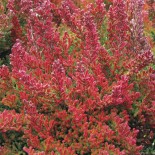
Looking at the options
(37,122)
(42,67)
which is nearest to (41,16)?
(42,67)

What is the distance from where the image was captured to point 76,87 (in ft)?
8.86

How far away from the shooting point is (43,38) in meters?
2.98

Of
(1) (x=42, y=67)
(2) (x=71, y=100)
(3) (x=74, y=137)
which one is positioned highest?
(1) (x=42, y=67)

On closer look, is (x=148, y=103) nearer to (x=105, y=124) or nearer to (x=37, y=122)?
(x=105, y=124)

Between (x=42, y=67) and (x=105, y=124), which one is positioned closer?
(x=105, y=124)

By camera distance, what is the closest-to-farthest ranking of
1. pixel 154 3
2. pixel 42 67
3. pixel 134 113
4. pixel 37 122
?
pixel 37 122 → pixel 134 113 → pixel 42 67 → pixel 154 3

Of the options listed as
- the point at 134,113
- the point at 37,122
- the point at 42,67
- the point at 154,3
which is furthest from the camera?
the point at 154,3

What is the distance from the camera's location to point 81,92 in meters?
2.71

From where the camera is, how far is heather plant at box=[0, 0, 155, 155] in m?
2.58

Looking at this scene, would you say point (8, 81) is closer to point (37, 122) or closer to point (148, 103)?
point (37, 122)

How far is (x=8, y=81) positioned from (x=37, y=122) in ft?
1.73

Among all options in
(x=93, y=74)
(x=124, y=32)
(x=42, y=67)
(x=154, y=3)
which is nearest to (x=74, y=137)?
(x=93, y=74)

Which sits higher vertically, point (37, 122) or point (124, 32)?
point (124, 32)

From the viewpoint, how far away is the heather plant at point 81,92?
258 centimetres
